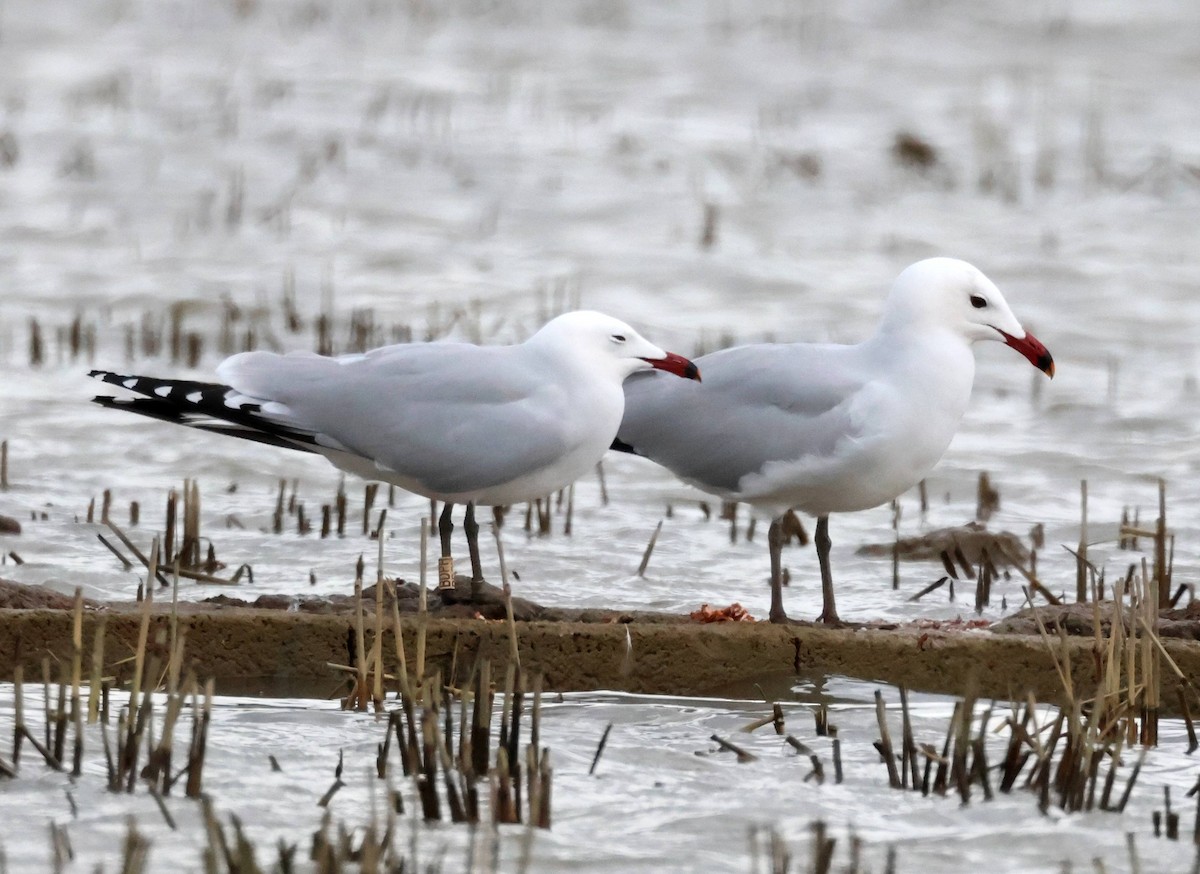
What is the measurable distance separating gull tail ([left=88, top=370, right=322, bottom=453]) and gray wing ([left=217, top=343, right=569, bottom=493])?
3 cm

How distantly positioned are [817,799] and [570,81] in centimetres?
1728

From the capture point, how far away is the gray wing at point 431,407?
631cm

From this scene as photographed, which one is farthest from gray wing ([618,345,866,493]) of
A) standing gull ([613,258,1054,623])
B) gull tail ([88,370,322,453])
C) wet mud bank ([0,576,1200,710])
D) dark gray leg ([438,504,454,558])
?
gull tail ([88,370,322,453])

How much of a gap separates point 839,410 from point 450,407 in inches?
47.4

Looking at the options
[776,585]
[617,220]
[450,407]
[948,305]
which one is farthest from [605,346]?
[617,220]

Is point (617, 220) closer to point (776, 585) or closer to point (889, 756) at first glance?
point (776, 585)

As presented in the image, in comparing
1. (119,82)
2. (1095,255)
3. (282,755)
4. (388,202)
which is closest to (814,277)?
(1095,255)

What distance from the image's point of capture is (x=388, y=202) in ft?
55.4

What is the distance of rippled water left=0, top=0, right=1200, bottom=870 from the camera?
8.38 meters

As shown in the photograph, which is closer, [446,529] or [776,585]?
[776,585]

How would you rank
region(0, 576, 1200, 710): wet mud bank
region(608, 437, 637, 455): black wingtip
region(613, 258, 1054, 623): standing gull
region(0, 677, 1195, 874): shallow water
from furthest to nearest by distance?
1. region(608, 437, 637, 455): black wingtip
2. region(613, 258, 1054, 623): standing gull
3. region(0, 576, 1200, 710): wet mud bank
4. region(0, 677, 1195, 874): shallow water

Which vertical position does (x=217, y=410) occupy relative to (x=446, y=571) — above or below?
above

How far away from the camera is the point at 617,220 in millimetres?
16703

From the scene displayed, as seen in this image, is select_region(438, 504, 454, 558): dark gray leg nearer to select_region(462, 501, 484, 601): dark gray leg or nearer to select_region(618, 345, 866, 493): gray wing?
select_region(462, 501, 484, 601): dark gray leg
